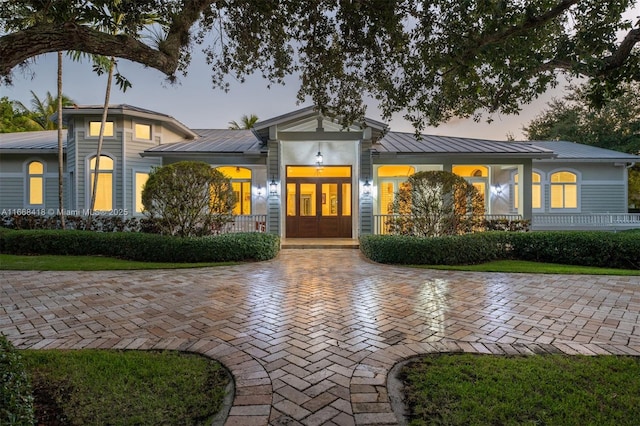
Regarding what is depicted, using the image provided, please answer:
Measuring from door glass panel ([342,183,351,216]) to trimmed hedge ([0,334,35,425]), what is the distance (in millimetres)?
12481

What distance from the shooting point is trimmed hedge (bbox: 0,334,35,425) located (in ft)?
5.87

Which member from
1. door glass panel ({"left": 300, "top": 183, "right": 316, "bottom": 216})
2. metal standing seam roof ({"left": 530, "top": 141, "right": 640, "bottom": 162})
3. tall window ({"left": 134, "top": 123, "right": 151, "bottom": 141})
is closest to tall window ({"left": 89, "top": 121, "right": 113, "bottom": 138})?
tall window ({"left": 134, "top": 123, "right": 151, "bottom": 141})

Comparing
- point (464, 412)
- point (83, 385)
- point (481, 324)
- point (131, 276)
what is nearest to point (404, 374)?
point (464, 412)

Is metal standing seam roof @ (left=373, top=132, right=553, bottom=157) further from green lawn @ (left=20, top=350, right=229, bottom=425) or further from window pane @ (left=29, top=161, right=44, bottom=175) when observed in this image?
window pane @ (left=29, top=161, right=44, bottom=175)

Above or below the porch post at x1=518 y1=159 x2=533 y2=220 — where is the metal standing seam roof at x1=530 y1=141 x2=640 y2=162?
above

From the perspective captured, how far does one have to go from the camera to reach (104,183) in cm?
1485

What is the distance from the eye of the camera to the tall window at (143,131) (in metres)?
15.1

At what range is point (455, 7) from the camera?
4.32m

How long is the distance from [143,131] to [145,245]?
796 centimetres

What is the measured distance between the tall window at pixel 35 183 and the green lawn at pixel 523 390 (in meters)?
18.6

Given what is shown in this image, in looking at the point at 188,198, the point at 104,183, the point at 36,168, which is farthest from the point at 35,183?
the point at 188,198

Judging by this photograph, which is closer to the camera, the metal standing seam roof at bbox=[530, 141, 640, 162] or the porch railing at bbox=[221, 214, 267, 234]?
the porch railing at bbox=[221, 214, 267, 234]

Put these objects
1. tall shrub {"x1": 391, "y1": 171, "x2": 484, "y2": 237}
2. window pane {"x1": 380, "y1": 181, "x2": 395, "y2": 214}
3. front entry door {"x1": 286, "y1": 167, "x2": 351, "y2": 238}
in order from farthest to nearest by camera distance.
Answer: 1. window pane {"x1": 380, "y1": 181, "x2": 395, "y2": 214}
2. front entry door {"x1": 286, "y1": 167, "x2": 351, "y2": 238}
3. tall shrub {"x1": 391, "y1": 171, "x2": 484, "y2": 237}

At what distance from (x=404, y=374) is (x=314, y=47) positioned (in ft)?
14.6
